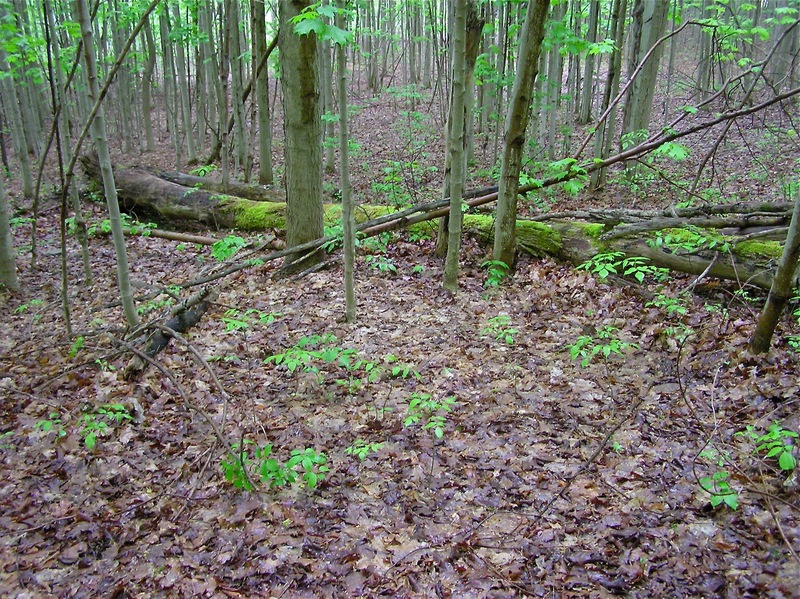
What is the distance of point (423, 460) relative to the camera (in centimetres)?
380

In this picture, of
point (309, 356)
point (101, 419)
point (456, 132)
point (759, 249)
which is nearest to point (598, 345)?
point (759, 249)

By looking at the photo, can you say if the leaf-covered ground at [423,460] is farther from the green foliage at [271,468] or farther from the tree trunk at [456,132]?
the tree trunk at [456,132]

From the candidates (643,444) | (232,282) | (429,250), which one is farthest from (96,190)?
(643,444)

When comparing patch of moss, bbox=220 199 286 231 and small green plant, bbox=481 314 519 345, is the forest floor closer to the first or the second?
small green plant, bbox=481 314 519 345

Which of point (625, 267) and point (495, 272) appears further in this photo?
point (495, 272)

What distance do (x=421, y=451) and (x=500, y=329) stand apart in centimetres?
209

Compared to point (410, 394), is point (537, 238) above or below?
above

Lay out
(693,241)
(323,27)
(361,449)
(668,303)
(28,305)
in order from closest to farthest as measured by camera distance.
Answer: (323,27) < (361,449) < (668,303) < (693,241) < (28,305)

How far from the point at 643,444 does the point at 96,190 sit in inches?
504

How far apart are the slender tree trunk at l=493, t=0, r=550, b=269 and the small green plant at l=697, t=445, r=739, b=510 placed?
373cm

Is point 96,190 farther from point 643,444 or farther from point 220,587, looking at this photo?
point 643,444

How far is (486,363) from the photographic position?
16.5 ft

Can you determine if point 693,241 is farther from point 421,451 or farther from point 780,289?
point 421,451

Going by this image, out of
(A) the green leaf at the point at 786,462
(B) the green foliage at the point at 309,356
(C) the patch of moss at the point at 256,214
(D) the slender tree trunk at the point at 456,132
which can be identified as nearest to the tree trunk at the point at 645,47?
(D) the slender tree trunk at the point at 456,132
